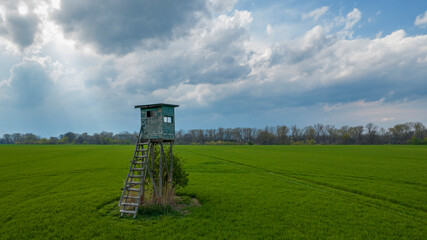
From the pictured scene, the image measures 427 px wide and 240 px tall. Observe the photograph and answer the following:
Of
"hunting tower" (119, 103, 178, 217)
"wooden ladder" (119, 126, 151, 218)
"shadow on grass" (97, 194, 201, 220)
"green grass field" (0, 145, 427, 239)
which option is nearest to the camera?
→ "green grass field" (0, 145, 427, 239)

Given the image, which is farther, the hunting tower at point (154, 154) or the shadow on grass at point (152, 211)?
the hunting tower at point (154, 154)

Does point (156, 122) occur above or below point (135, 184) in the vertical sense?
above

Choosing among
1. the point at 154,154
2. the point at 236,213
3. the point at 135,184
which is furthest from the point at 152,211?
the point at 236,213

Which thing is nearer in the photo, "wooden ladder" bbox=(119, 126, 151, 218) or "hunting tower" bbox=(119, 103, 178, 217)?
"wooden ladder" bbox=(119, 126, 151, 218)

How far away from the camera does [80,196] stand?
1551cm

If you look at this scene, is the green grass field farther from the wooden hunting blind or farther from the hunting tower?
the wooden hunting blind

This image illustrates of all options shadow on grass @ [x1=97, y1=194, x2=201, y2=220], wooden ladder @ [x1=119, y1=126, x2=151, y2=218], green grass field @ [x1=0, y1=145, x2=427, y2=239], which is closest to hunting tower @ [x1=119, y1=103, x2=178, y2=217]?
wooden ladder @ [x1=119, y1=126, x2=151, y2=218]

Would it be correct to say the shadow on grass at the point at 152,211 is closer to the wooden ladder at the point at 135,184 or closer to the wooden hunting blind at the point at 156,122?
the wooden ladder at the point at 135,184

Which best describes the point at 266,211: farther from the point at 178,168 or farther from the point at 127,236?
the point at 127,236

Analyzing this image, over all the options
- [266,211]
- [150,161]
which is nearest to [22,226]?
[150,161]

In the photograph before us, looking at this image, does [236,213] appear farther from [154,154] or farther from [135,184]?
[154,154]

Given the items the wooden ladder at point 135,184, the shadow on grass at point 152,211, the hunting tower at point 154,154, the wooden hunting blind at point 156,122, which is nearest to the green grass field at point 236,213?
the shadow on grass at point 152,211

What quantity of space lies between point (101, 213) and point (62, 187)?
941cm

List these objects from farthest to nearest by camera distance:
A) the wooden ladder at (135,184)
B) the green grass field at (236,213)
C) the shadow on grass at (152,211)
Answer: the shadow on grass at (152,211) < the wooden ladder at (135,184) < the green grass field at (236,213)
